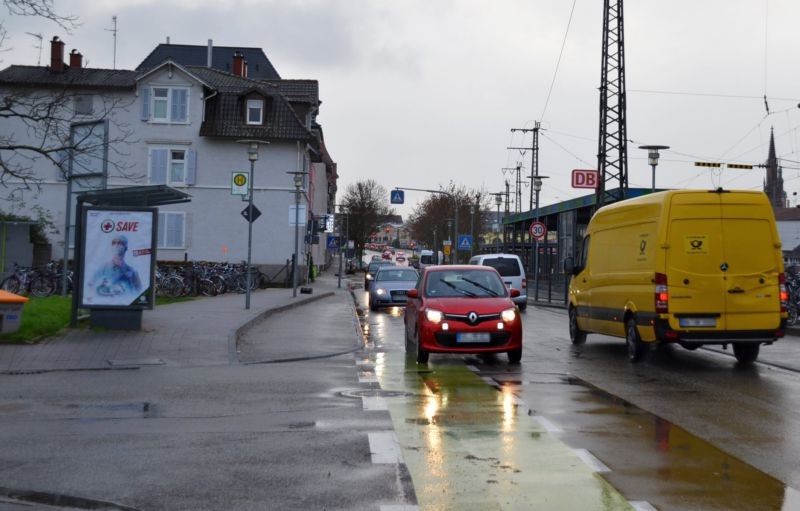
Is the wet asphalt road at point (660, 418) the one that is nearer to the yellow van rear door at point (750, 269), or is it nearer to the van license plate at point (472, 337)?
the van license plate at point (472, 337)

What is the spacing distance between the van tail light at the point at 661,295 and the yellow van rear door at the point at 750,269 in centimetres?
88

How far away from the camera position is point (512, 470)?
22.5 feet

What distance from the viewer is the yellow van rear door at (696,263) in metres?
13.5

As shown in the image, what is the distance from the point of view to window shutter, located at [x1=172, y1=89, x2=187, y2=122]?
48906 millimetres

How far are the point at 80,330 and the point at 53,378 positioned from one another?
533cm

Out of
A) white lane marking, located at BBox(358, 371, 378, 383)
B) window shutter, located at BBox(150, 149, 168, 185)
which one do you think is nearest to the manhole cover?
white lane marking, located at BBox(358, 371, 378, 383)

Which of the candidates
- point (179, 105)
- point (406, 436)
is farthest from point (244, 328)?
point (179, 105)

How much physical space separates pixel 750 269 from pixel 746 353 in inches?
71.1

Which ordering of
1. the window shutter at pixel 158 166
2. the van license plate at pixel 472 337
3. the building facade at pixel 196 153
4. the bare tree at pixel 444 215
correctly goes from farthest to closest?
the bare tree at pixel 444 215, the window shutter at pixel 158 166, the building facade at pixel 196 153, the van license plate at pixel 472 337

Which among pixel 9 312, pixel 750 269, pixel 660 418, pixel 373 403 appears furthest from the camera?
pixel 9 312

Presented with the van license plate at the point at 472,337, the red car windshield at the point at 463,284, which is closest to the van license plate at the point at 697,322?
the van license plate at the point at 472,337

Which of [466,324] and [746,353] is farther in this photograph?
[746,353]

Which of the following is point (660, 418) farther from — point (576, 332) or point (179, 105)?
point (179, 105)

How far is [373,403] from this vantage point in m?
10.2
